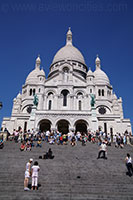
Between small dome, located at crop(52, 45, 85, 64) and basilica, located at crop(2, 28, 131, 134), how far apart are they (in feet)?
14.4

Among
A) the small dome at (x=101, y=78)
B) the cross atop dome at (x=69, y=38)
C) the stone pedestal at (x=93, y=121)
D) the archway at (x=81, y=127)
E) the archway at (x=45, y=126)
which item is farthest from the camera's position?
the cross atop dome at (x=69, y=38)

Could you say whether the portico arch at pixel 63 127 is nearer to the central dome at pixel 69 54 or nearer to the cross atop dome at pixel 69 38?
the central dome at pixel 69 54

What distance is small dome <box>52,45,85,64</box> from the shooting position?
192 feet

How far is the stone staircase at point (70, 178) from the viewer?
426 inches

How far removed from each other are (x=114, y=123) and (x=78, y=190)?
32.4 metres

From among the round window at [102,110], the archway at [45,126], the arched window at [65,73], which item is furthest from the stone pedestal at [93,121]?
the round window at [102,110]

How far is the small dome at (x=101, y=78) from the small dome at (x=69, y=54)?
6747mm

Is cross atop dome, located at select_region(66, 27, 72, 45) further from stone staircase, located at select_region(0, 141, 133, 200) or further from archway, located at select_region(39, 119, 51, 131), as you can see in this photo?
stone staircase, located at select_region(0, 141, 133, 200)

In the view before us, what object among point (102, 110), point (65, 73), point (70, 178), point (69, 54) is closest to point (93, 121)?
point (102, 110)

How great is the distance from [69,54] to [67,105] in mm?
22237

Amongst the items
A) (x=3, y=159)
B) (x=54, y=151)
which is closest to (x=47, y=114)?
(x=54, y=151)

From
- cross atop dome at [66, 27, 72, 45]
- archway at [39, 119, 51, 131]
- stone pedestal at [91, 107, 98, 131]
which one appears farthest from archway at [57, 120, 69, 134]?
cross atop dome at [66, 27, 72, 45]

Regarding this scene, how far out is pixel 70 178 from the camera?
42.4 ft

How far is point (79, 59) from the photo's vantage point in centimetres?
5900
